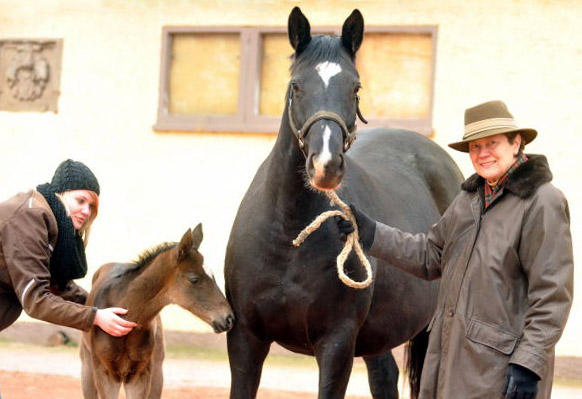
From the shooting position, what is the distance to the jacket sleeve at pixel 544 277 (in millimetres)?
3555

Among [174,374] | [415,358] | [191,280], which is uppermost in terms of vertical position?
[191,280]

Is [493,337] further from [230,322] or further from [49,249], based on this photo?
[49,249]

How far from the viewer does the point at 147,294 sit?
5.57m

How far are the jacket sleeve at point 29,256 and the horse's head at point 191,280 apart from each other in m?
1.08

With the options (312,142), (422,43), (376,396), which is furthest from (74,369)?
(312,142)

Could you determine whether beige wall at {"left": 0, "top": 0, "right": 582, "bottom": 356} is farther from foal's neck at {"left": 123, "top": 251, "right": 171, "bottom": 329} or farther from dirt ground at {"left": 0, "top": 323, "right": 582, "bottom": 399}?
foal's neck at {"left": 123, "top": 251, "right": 171, "bottom": 329}

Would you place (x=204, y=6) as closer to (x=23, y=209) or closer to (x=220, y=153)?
(x=220, y=153)

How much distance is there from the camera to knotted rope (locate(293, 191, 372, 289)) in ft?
13.8

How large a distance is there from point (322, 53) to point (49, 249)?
1.52 meters

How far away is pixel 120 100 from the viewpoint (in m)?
10.7

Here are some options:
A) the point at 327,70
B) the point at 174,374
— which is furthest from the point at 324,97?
the point at 174,374

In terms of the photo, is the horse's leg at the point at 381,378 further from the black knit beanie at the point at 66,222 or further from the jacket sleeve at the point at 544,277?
the jacket sleeve at the point at 544,277

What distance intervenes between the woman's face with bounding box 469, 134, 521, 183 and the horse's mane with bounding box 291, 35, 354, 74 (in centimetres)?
77

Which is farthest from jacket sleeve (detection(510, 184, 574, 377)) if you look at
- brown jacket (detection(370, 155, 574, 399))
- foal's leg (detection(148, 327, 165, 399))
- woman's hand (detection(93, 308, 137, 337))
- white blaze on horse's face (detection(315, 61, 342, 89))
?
foal's leg (detection(148, 327, 165, 399))
